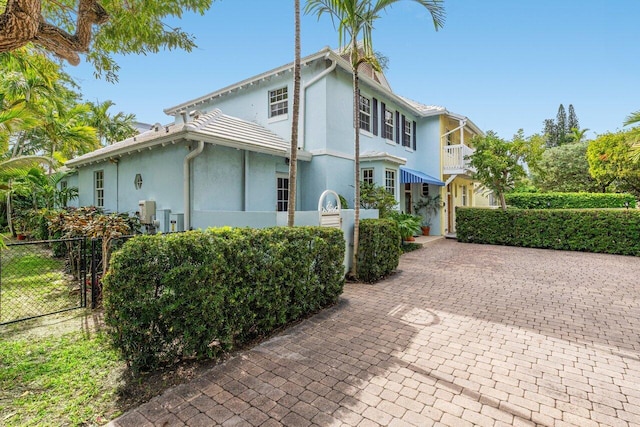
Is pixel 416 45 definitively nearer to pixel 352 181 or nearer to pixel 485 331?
pixel 352 181

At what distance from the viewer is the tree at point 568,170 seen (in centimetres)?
3247

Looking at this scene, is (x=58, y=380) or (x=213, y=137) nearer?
(x=58, y=380)

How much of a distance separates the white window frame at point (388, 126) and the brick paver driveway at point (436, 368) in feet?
35.2

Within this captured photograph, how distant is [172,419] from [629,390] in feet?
17.4

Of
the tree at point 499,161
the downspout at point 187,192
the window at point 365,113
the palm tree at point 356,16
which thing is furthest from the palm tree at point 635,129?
the downspout at point 187,192

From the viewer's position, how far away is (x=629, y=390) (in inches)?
146

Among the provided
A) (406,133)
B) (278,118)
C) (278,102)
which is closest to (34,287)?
(278,118)

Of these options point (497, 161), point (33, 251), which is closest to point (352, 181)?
point (497, 161)

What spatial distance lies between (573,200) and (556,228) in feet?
42.1

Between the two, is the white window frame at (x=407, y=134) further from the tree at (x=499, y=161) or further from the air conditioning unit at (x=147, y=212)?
the air conditioning unit at (x=147, y=212)

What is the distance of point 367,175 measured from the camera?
1409cm

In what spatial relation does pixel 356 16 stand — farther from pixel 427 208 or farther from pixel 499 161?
pixel 427 208

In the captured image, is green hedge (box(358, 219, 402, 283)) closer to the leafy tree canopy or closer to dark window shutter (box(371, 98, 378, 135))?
dark window shutter (box(371, 98, 378, 135))

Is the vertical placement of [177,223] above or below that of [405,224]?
above
